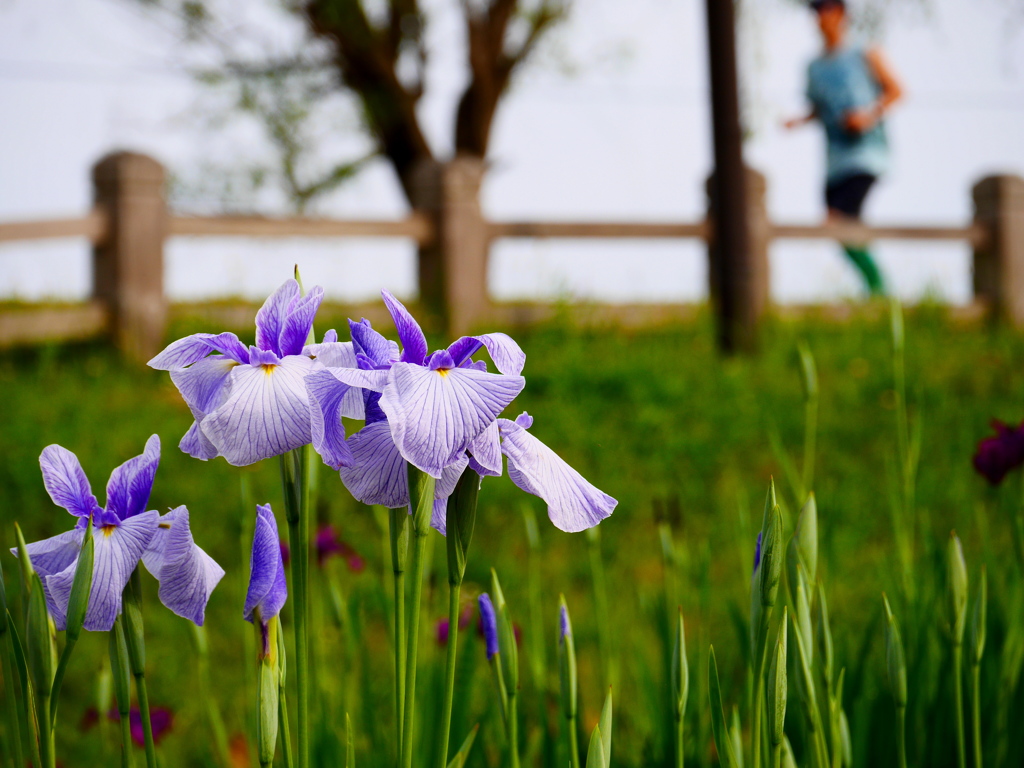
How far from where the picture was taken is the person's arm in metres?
6.26

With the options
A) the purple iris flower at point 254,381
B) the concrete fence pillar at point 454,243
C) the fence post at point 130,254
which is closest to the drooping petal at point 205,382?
the purple iris flower at point 254,381

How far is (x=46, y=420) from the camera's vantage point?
4.12m

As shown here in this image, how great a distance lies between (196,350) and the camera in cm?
68

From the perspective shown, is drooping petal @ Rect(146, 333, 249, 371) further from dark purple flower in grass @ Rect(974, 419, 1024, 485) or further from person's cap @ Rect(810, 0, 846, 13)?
person's cap @ Rect(810, 0, 846, 13)

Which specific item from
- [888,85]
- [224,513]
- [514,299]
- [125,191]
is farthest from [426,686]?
[888,85]

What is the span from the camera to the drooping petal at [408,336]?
2.16ft

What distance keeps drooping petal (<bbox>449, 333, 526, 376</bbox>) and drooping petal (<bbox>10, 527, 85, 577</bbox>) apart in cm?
36

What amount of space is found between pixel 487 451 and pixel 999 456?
1171 millimetres

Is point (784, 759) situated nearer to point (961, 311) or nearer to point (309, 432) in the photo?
point (309, 432)

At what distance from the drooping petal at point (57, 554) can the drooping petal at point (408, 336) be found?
0.32m

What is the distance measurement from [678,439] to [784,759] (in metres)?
3.29

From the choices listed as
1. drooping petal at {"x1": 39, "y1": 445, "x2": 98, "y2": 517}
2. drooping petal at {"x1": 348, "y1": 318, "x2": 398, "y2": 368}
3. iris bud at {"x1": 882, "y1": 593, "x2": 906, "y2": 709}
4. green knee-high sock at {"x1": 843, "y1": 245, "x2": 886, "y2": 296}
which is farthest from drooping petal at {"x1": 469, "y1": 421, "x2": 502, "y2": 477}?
green knee-high sock at {"x1": 843, "y1": 245, "x2": 886, "y2": 296}

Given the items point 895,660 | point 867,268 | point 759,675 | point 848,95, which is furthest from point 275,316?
point 867,268

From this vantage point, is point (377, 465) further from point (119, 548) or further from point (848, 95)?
point (848, 95)
